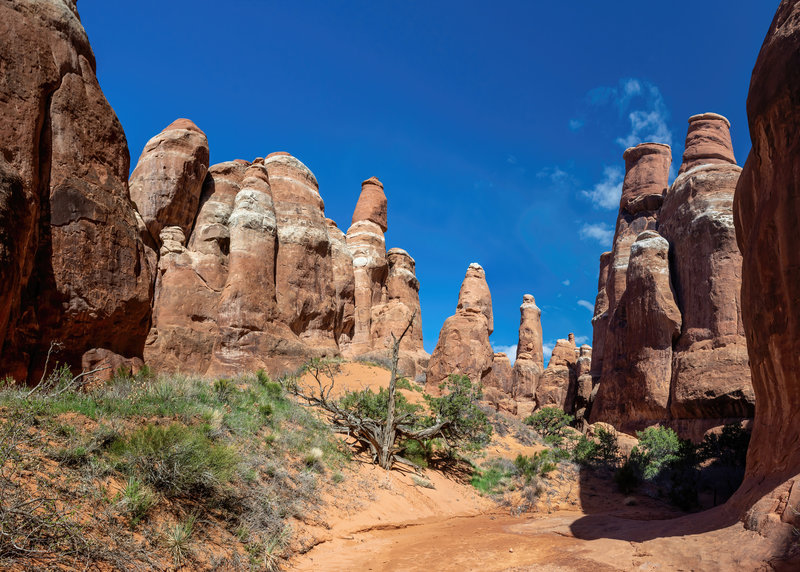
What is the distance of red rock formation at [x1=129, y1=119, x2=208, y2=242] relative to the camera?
2202cm

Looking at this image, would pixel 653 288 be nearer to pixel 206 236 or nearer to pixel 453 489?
pixel 453 489

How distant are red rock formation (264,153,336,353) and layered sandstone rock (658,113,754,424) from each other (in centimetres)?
1820

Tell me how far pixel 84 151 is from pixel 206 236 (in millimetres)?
15243

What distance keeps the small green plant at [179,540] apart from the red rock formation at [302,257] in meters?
17.7

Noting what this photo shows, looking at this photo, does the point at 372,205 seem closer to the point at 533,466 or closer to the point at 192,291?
the point at 192,291

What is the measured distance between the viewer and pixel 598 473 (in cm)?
1805

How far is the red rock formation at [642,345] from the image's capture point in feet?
86.7

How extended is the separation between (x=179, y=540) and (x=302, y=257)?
64.7 feet

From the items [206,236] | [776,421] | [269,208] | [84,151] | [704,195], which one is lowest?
[776,421]

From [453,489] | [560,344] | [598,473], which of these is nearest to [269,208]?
[453,489]

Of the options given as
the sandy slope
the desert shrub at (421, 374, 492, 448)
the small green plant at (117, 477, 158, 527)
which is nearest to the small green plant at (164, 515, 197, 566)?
the small green plant at (117, 477, 158, 527)

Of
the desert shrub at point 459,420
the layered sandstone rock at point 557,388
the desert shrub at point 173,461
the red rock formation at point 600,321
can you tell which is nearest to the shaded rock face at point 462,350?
the desert shrub at point 459,420

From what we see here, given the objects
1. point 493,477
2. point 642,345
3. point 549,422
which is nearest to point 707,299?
point 642,345

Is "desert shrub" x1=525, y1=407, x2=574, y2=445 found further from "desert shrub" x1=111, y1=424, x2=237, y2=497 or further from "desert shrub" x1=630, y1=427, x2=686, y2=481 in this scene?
"desert shrub" x1=111, y1=424, x2=237, y2=497
